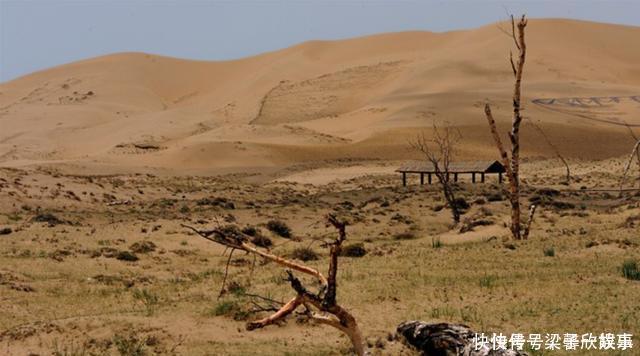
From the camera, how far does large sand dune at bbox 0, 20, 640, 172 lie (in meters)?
66.8

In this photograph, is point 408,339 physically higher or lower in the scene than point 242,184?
higher

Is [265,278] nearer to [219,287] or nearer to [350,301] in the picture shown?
[219,287]

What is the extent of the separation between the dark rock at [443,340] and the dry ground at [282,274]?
0.70 feet

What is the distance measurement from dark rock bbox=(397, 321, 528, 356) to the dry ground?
0.21m

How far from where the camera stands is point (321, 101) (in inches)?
3880

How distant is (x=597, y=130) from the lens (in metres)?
70.8

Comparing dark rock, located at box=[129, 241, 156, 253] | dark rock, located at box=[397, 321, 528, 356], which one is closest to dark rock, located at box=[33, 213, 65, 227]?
dark rock, located at box=[129, 241, 156, 253]

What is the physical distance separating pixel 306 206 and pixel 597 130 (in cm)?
4539

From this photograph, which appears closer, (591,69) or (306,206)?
(306,206)

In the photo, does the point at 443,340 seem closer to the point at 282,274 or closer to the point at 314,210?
the point at 282,274

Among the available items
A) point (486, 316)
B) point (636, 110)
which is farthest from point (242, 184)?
point (636, 110)

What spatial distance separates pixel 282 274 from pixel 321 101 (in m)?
83.8

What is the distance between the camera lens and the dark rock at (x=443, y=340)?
8.64 metres

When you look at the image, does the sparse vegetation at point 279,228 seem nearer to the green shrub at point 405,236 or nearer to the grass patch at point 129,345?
the green shrub at point 405,236
